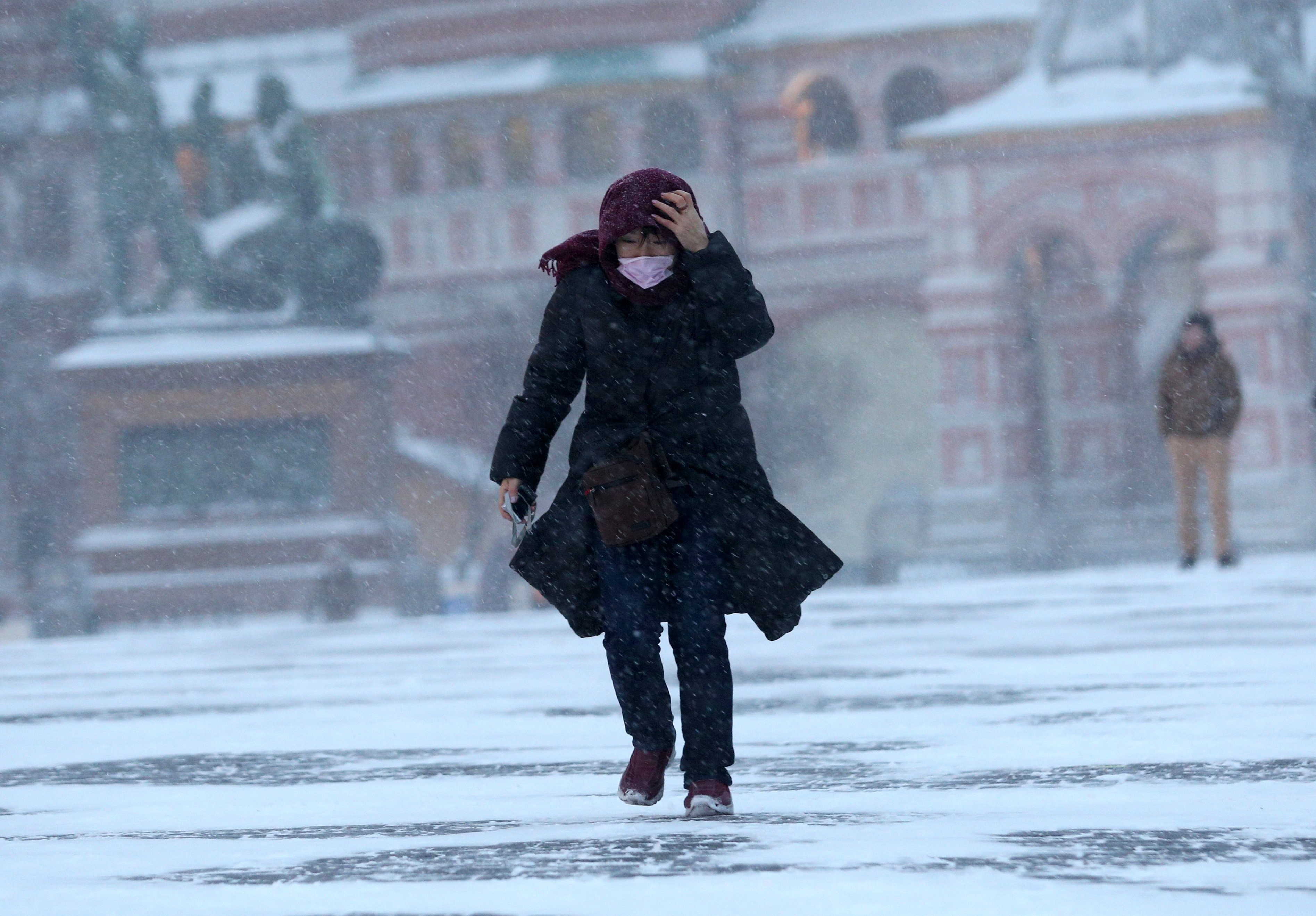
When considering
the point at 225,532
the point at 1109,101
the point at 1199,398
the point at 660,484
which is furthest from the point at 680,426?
the point at 1109,101

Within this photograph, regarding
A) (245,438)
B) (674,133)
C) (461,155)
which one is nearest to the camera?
(245,438)

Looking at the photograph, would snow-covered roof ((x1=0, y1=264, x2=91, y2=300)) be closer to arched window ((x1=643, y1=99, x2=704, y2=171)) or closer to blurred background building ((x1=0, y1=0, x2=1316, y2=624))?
blurred background building ((x1=0, y1=0, x2=1316, y2=624))

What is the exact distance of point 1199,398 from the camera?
12828 millimetres

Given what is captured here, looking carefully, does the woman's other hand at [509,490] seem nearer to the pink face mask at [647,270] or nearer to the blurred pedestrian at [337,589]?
the pink face mask at [647,270]

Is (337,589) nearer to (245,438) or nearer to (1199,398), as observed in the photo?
(245,438)

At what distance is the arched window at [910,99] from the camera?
126 feet

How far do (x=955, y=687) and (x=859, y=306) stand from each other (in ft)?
102

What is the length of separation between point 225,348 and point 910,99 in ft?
65.3

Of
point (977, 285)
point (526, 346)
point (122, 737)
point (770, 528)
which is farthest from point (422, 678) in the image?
point (526, 346)

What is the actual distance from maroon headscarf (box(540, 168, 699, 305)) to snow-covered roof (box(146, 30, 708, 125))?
1355 inches

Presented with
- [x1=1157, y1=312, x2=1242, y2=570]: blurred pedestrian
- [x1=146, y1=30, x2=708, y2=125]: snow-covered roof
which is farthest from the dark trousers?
[x1=146, y1=30, x2=708, y2=125]: snow-covered roof

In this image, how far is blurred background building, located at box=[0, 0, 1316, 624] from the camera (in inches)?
1281

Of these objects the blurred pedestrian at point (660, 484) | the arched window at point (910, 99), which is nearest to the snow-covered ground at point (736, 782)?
the blurred pedestrian at point (660, 484)

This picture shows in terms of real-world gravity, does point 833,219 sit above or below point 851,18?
below
